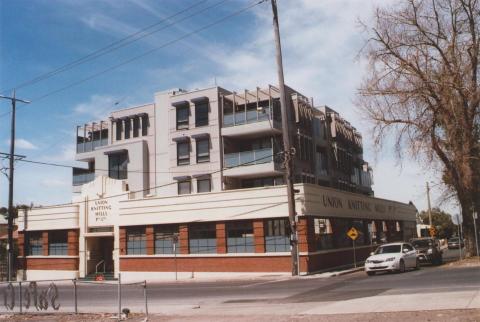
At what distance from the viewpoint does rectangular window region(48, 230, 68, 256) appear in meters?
42.4

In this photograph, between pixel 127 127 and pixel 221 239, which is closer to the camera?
pixel 221 239

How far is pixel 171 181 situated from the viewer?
43375mm

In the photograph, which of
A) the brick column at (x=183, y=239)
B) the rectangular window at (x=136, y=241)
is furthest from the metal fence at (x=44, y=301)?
the rectangular window at (x=136, y=241)

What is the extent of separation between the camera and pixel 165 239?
36.6 m

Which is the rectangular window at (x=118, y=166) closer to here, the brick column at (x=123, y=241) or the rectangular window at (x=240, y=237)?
the brick column at (x=123, y=241)

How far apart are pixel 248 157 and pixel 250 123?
8.55ft

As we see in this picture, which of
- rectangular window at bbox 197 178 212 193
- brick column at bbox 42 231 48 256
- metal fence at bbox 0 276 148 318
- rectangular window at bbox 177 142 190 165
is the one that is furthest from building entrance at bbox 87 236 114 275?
metal fence at bbox 0 276 148 318

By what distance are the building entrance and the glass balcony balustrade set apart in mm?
11381

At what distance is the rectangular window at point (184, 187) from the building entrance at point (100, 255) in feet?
21.9

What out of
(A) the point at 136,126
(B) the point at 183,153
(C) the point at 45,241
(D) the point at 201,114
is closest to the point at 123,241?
(B) the point at 183,153

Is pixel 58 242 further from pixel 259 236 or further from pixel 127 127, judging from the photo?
pixel 259 236

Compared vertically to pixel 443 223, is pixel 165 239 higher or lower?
lower

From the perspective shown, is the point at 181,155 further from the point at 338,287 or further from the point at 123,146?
the point at 338,287

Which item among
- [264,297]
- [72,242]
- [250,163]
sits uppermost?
[250,163]
